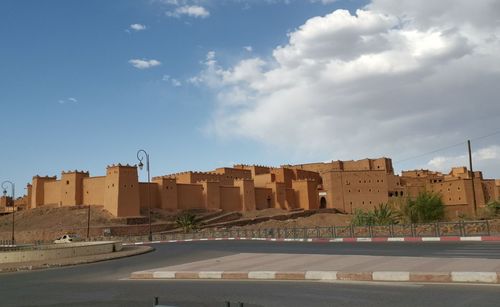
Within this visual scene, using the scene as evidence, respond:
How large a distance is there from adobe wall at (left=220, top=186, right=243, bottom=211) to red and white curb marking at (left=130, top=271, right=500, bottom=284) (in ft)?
192

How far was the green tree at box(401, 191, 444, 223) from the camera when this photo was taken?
3428 cm

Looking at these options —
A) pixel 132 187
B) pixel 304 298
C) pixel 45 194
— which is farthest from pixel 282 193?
pixel 304 298

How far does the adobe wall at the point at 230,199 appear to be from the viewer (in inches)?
2805

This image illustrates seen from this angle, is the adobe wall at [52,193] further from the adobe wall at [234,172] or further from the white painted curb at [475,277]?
the white painted curb at [475,277]

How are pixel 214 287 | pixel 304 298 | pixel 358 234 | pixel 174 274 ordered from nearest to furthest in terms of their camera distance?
pixel 304 298
pixel 214 287
pixel 174 274
pixel 358 234

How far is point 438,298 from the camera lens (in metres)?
7.54

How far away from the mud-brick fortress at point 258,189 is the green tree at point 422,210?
82.9 ft

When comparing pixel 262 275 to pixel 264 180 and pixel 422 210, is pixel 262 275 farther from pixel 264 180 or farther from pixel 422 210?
pixel 264 180

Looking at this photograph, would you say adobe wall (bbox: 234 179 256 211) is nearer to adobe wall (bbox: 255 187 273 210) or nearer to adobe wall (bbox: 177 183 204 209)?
adobe wall (bbox: 255 187 273 210)

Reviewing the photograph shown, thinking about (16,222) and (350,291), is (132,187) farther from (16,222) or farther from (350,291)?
(350,291)

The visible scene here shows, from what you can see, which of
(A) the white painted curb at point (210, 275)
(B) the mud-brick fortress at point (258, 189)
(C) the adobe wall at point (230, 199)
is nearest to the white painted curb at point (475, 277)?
(A) the white painted curb at point (210, 275)

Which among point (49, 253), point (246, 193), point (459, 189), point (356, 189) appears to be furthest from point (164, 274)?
point (459, 189)

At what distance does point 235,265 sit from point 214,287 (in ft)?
11.7

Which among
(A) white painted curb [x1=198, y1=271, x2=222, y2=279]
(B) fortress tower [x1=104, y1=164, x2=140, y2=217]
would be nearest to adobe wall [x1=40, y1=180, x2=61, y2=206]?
(B) fortress tower [x1=104, y1=164, x2=140, y2=217]
